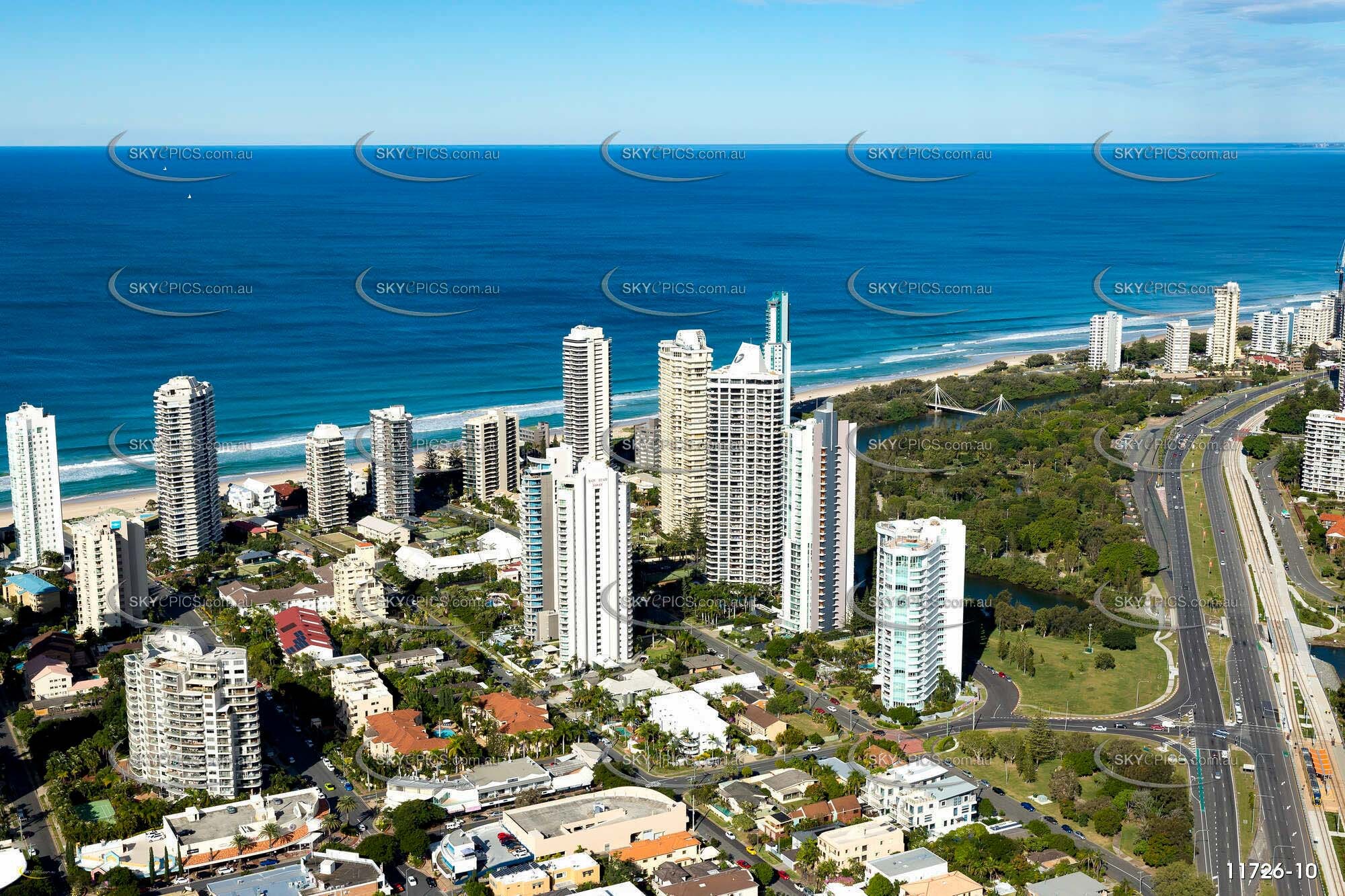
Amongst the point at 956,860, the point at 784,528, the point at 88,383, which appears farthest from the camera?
the point at 88,383

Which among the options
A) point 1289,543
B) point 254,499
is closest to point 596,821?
point 254,499

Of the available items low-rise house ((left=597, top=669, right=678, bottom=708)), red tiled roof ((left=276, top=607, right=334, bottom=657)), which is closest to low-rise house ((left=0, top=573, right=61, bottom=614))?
red tiled roof ((left=276, top=607, right=334, bottom=657))

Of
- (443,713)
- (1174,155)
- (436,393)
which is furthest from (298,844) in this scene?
(1174,155)

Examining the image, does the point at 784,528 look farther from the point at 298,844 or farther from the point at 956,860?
the point at 298,844

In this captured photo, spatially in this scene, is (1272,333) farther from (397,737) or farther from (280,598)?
(397,737)

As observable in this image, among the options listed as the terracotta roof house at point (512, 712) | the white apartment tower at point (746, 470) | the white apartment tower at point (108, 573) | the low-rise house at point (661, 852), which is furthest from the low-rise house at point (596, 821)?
the white apartment tower at point (108, 573)

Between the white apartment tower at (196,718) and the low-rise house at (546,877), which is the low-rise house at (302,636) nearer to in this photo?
the white apartment tower at (196,718)

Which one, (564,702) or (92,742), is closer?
(92,742)
